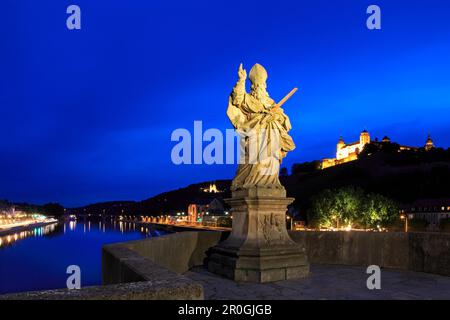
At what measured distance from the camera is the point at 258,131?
779 centimetres

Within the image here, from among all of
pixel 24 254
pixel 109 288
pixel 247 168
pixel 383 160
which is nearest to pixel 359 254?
pixel 247 168

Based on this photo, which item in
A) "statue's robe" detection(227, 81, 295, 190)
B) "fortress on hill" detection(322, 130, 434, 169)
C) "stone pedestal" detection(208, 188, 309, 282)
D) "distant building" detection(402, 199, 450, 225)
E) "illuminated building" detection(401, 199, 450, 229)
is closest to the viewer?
"stone pedestal" detection(208, 188, 309, 282)

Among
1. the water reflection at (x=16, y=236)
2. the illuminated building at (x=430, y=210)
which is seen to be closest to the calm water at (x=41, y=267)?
the water reflection at (x=16, y=236)

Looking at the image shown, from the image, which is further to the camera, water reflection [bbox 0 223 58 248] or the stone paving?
water reflection [bbox 0 223 58 248]

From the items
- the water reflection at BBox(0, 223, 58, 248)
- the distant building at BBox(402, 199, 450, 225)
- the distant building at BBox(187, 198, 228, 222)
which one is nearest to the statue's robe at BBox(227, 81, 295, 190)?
the water reflection at BBox(0, 223, 58, 248)

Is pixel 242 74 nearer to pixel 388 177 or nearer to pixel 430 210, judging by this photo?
pixel 430 210

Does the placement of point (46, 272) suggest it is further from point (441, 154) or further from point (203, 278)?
point (441, 154)

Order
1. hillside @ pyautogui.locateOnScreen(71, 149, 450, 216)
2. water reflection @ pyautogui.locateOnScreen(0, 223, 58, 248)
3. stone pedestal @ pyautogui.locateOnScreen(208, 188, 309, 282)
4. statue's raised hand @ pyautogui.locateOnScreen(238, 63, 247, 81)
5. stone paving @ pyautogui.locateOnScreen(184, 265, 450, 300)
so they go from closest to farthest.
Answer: stone paving @ pyautogui.locateOnScreen(184, 265, 450, 300)
stone pedestal @ pyautogui.locateOnScreen(208, 188, 309, 282)
statue's raised hand @ pyautogui.locateOnScreen(238, 63, 247, 81)
water reflection @ pyautogui.locateOnScreen(0, 223, 58, 248)
hillside @ pyautogui.locateOnScreen(71, 149, 450, 216)

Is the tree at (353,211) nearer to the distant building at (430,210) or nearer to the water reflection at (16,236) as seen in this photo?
the distant building at (430,210)

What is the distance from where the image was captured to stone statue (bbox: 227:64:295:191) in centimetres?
775

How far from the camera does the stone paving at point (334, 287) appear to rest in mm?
5820

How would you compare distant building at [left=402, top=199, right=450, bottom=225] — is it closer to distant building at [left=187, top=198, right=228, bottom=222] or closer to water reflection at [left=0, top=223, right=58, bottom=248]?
distant building at [left=187, top=198, right=228, bottom=222]

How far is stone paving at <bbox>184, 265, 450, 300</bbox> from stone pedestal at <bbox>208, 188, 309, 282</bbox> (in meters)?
0.20

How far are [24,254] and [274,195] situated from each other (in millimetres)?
58639
